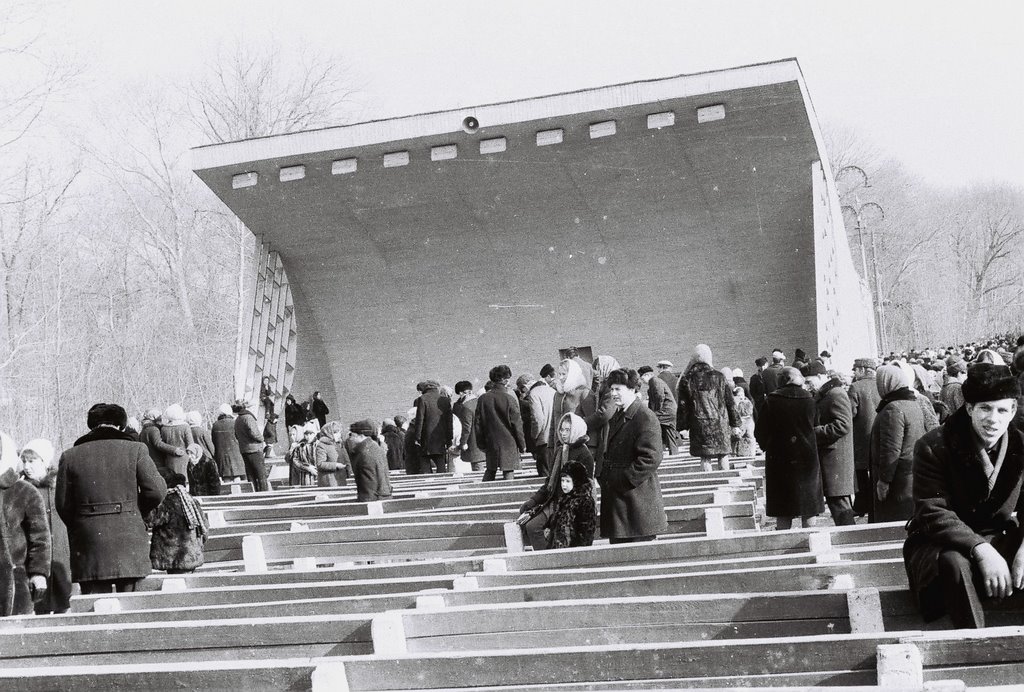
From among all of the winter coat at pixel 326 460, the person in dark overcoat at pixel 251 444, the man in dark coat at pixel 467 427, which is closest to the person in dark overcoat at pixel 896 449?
the winter coat at pixel 326 460

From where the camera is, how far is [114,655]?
15.8 feet

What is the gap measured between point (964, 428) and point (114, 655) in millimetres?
3335

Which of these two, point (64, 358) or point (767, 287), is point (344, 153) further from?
point (64, 358)

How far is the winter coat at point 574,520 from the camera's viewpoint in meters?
7.46

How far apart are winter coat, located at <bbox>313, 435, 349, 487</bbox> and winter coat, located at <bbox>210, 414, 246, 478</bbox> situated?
367cm

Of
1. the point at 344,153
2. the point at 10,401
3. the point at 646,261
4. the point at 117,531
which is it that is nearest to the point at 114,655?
the point at 117,531

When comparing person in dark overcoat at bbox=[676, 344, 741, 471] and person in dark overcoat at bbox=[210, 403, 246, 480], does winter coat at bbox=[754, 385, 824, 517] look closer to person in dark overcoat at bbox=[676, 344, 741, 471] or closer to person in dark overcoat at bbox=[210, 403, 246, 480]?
person in dark overcoat at bbox=[676, 344, 741, 471]

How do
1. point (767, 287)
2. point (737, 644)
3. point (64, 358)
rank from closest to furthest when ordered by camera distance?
point (737, 644) < point (767, 287) < point (64, 358)

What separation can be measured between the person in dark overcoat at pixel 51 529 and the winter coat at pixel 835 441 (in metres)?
5.23

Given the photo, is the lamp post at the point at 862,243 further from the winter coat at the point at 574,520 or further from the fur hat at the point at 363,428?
the winter coat at the point at 574,520

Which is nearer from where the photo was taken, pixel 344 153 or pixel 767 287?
pixel 344 153

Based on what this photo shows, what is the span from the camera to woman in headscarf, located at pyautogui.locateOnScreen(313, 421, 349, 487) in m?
13.5

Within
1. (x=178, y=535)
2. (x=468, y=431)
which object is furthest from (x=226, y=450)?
(x=178, y=535)

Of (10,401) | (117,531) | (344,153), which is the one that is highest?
(344,153)
